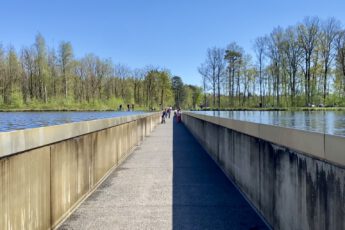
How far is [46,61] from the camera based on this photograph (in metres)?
94.2

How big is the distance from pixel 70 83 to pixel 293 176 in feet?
334

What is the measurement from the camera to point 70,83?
101438mm

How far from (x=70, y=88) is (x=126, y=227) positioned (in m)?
102

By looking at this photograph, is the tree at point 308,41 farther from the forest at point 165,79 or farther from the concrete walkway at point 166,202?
the concrete walkway at point 166,202

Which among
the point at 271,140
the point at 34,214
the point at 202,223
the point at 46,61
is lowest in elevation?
the point at 202,223

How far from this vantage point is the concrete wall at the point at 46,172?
4.06 m

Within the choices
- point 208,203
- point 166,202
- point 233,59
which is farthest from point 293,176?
point 233,59

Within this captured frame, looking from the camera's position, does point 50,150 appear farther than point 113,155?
No

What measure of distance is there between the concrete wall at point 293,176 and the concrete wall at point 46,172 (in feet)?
10.8

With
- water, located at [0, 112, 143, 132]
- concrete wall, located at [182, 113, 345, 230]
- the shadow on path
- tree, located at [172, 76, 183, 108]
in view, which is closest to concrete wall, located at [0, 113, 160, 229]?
water, located at [0, 112, 143, 132]

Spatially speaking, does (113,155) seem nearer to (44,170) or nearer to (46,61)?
(44,170)

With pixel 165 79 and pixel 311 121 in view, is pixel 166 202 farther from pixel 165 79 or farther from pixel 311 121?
pixel 165 79

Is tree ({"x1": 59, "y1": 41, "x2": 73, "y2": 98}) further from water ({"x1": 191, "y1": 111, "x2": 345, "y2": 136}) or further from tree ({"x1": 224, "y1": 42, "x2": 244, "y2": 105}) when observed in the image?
water ({"x1": 191, "y1": 111, "x2": 345, "y2": 136})

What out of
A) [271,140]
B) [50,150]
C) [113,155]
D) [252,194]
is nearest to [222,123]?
[113,155]
